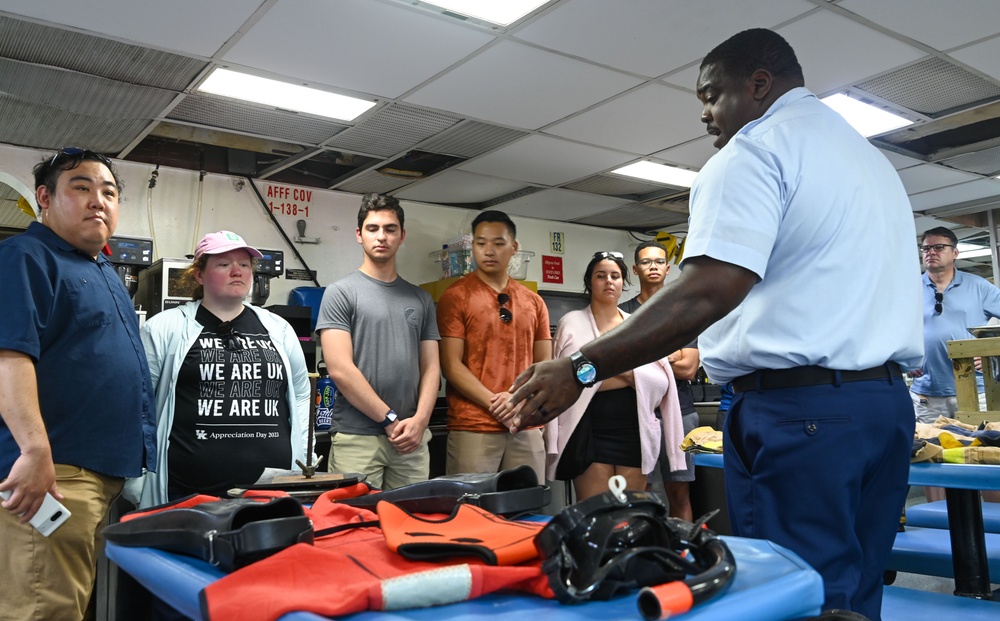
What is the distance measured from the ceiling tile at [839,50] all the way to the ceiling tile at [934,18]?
9cm

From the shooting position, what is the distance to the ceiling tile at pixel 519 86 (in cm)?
404

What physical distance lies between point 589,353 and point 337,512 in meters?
0.52

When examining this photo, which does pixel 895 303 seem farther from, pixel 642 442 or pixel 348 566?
pixel 642 442

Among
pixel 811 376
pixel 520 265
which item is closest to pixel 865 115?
pixel 520 265

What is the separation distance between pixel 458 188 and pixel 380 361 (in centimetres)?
322

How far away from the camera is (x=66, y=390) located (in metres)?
2.23

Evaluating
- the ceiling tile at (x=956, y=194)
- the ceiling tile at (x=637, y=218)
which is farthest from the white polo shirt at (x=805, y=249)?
the ceiling tile at (x=956, y=194)

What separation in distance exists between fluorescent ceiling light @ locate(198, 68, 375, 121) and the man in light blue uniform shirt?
3.31 metres

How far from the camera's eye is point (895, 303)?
149 cm

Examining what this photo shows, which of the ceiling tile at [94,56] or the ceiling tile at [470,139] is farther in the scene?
the ceiling tile at [470,139]

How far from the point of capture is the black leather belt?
1424 millimetres

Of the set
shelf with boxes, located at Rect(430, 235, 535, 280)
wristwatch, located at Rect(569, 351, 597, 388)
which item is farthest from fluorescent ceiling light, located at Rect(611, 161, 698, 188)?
wristwatch, located at Rect(569, 351, 597, 388)

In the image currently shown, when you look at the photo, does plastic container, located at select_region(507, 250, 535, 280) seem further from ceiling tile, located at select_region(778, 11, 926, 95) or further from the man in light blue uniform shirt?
the man in light blue uniform shirt

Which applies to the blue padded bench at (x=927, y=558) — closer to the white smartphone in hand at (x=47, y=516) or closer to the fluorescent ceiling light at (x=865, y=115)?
the white smartphone in hand at (x=47, y=516)
